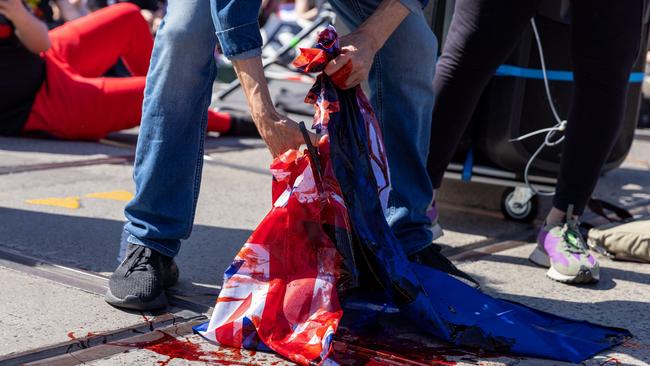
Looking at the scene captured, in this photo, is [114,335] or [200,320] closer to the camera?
[114,335]

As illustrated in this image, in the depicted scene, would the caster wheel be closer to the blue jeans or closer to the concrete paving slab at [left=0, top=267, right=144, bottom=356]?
the blue jeans

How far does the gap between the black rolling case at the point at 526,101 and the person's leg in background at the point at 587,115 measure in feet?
1.43

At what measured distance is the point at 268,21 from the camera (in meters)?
11.2

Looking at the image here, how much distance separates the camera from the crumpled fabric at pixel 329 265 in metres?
2.00

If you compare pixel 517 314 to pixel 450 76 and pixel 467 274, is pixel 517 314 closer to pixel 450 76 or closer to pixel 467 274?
pixel 467 274

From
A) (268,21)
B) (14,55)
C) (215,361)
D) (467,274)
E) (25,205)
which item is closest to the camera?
(215,361)

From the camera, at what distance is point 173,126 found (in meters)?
2.19

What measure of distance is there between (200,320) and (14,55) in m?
→ 2.83

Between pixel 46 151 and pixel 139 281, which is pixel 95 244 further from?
pixel 46 151

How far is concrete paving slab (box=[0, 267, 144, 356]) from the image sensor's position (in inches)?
78.0

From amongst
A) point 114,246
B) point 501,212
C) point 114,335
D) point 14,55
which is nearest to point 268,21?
point 14,55

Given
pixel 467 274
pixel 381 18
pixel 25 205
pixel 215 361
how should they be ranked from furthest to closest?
pixel 25 205
pixel 467 274
pixel 381 18
pixel 215 361

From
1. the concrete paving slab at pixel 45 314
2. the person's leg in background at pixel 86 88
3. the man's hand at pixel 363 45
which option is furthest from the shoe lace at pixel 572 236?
the person's leg in background at pixel 86 88

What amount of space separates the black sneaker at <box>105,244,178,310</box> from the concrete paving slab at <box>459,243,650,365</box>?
92cm
